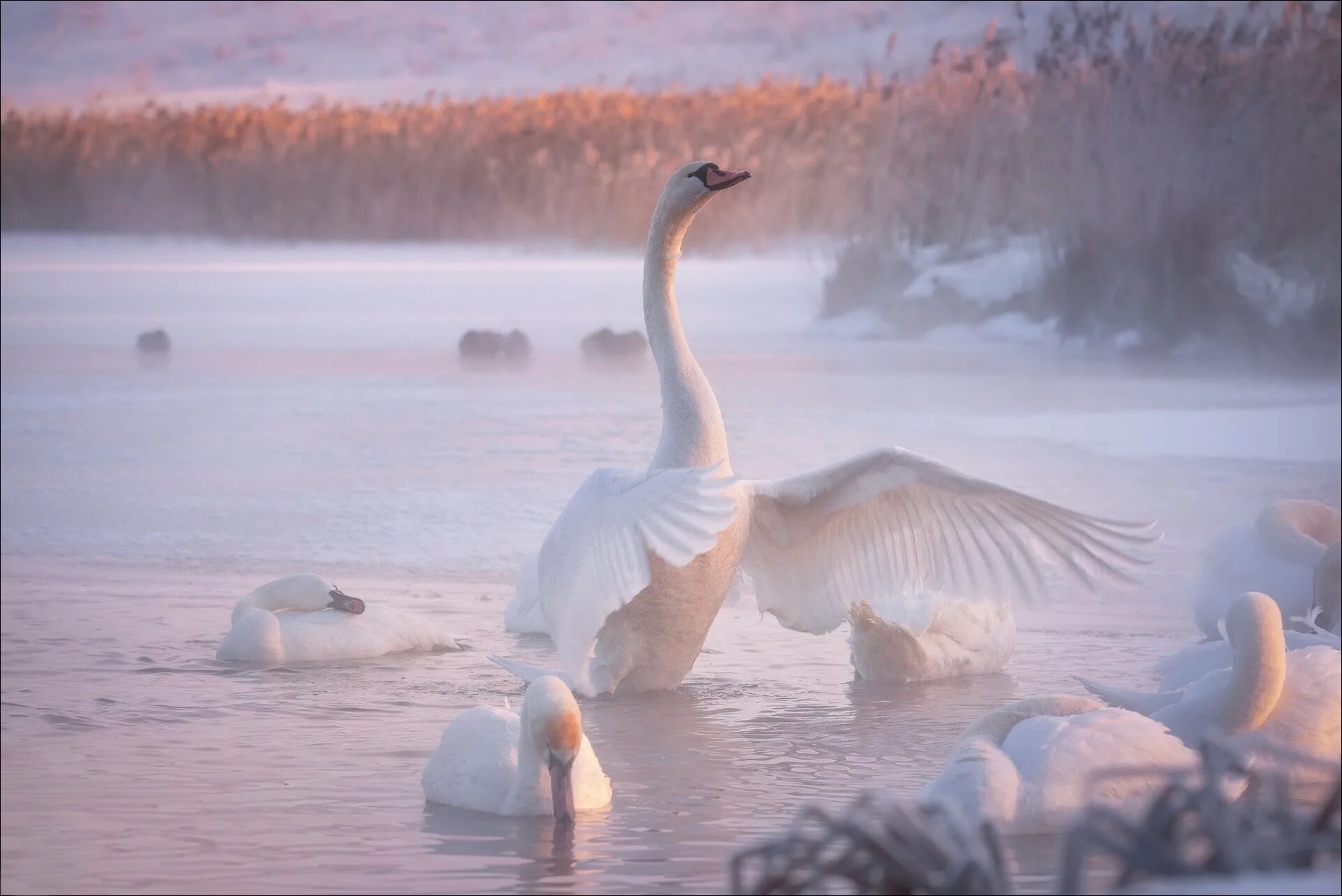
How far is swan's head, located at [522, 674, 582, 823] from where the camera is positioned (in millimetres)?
4133

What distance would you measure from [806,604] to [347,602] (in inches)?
54.3

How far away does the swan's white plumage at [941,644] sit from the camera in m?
5.84

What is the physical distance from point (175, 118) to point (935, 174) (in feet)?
24.4

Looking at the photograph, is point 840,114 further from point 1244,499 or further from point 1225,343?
point 1244,499

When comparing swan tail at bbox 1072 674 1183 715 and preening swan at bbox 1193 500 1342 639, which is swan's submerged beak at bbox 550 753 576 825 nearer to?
swan tail at bbox 1072 674 1183 715

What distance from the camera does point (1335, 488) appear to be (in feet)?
29.0

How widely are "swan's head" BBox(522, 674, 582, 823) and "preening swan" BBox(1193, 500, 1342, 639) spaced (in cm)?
271

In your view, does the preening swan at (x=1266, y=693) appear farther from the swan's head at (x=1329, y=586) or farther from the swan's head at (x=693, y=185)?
the swan's head at (x=693, y=185)

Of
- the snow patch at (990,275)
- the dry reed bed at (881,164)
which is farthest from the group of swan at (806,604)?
the snow patch at (990,275)

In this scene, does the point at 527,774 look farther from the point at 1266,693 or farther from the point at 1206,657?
the point at 1206,657

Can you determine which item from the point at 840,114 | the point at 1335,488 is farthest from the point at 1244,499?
the point at 840,114

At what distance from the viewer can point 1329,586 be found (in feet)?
19.6

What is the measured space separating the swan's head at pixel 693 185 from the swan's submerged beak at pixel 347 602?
4.90 feet

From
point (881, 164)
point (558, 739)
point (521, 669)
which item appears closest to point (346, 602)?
point (521, 669)
